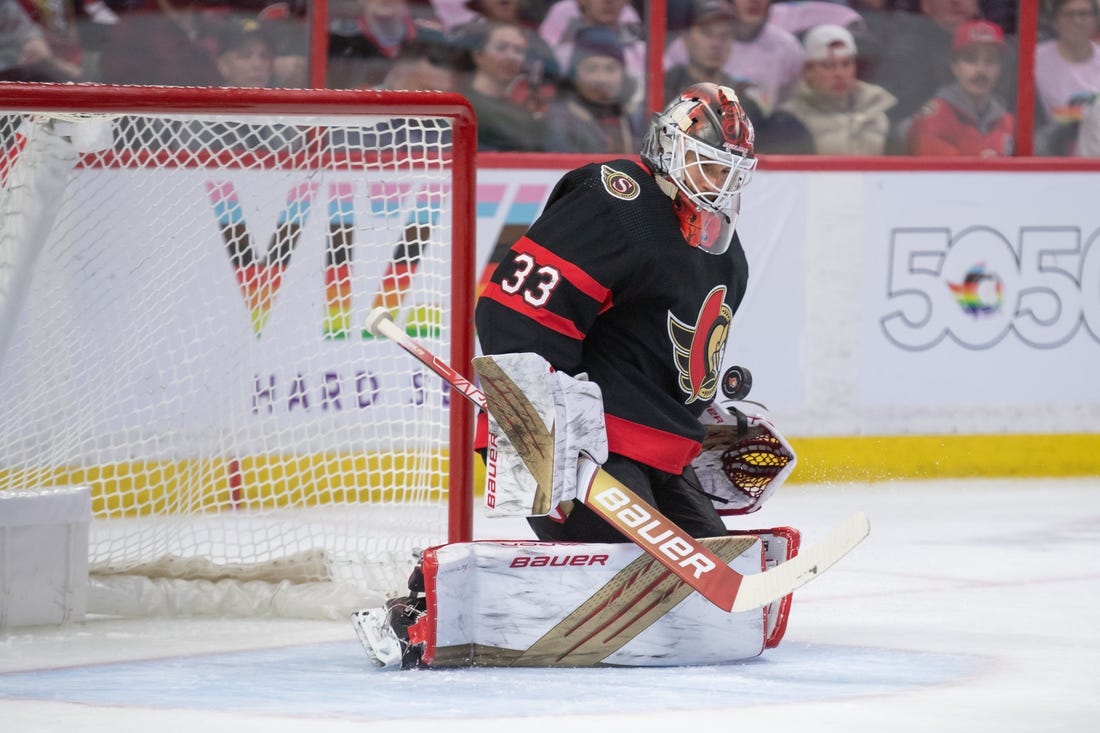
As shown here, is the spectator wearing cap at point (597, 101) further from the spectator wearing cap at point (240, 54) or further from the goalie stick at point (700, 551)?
the goalie stick at point (700, 551)

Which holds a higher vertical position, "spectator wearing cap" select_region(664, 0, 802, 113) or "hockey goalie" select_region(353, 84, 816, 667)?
"spectator wearing cap" select_region(664, 0, 802, 113)

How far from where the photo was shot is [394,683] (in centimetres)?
276

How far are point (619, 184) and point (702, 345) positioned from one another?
1.05 ft

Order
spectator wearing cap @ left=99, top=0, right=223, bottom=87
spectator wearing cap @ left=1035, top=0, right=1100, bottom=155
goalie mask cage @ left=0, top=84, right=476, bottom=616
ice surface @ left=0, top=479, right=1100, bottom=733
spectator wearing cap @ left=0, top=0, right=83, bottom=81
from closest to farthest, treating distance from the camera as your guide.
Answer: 1. ice surface @ left=0, top=479, right=1100, bottom=733
2. goalie mask cage @ left=0, top=84, right=476, bottom=616
3. spectator wearing cap @ left=0, top=0, right=83, bottom=81
4. spectator wearing cap @ left=99, top=0, right=223, bottom=87
5. spectator wearing cap @ left=1035, top=0, right=1100, bottom=155

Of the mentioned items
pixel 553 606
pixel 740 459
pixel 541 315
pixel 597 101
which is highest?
pixel 597 101

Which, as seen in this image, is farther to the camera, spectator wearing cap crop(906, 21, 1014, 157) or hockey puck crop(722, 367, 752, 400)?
spectator wearing cap crop(906, 21, 1014, 157)

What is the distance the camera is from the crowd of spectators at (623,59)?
16.8ft

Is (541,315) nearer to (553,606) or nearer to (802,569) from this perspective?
(553,606)

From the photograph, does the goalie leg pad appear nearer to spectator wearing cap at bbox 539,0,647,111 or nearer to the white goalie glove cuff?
the white goalie glove cuff

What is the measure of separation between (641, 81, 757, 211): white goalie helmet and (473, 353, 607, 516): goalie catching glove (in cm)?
39

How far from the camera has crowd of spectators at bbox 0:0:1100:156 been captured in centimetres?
511

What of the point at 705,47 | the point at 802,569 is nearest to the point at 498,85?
the point at 705,47

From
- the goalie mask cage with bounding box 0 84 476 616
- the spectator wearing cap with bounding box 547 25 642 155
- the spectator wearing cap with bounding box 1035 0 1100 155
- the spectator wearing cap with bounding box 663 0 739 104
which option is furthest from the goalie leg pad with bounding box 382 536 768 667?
the spectator wearing cap with bounding box 1035 0 1100 155

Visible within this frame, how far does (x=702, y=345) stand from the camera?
3.05 metres
